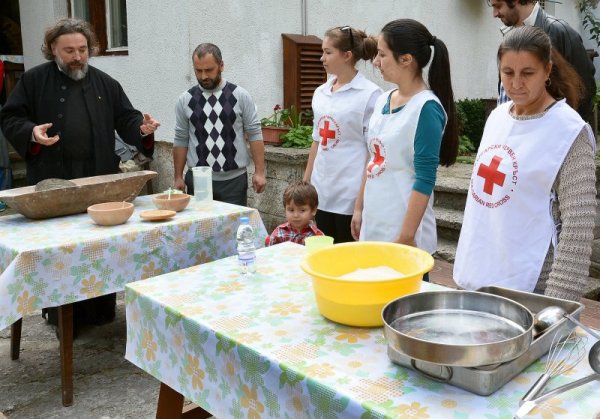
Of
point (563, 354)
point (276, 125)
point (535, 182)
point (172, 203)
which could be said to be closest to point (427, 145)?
point (535, 182)

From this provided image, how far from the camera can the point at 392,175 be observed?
265 centimetres

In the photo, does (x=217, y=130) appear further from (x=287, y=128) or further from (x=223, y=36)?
(x=223, y=36)

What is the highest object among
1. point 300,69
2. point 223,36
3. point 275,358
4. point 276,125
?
point 223,36

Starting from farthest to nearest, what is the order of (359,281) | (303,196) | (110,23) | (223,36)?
(110,23), (223,36), (303,196), (359,281)

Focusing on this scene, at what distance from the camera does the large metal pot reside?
1173mm

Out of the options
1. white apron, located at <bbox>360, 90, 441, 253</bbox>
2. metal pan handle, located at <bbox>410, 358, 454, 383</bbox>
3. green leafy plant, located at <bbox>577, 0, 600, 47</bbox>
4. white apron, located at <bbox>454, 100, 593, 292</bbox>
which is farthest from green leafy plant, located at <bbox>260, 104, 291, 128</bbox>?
green leafy plant, located at <bbox>577, 0, 600, 47</bbox>

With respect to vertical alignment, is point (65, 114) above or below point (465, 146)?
above

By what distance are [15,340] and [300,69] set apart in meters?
3.79

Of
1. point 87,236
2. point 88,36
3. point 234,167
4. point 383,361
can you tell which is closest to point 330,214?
point 234,167

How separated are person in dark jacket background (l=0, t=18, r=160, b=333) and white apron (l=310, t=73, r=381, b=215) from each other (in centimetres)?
107

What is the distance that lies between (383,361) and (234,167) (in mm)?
2981

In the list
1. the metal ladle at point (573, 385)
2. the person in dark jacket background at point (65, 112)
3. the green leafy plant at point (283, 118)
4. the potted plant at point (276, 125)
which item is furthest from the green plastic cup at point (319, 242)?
the green leafy plant at point (283, 118)

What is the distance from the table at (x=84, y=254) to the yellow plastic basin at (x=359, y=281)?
147 cm

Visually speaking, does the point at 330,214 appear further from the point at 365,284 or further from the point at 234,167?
the point at 365,284
